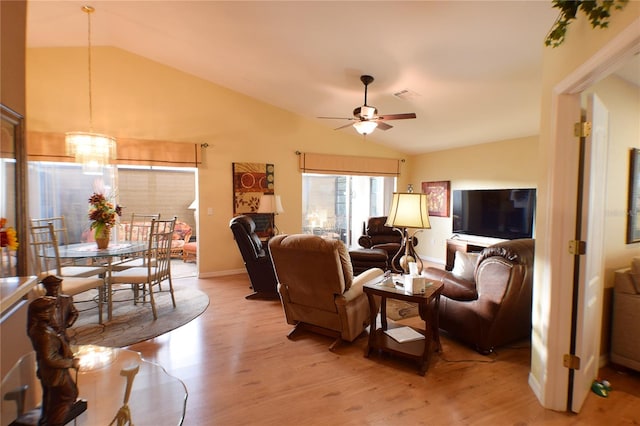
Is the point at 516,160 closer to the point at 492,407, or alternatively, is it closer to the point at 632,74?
the point at 632,74

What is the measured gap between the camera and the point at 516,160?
4.88 meters

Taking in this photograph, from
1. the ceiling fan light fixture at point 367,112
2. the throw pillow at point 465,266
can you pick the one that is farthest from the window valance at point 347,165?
the throw pillow at point 465,266

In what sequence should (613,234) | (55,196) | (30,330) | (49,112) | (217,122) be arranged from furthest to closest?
(217,122), (55,196), (49,112), (613,234), (30,330)

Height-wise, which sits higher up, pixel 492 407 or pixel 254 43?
pixel 254 43

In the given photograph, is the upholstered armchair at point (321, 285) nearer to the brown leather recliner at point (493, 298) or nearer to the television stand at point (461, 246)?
the brown leather recliner at point (493, 298)

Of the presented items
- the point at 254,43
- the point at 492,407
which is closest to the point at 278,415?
the point at 492,407

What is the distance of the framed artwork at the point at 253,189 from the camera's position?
525 centimetres

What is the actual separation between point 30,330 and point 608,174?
3441 millimetres

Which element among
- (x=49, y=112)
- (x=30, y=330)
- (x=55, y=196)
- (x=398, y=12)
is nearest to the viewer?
(x=30, y=330)

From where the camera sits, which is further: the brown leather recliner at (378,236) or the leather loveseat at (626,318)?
the brown leather recliner at (378,236)

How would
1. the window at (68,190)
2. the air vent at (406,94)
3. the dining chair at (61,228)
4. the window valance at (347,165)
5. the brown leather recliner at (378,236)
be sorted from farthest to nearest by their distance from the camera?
the window valance at (347,165)
the brown leather recliner at (378,236)
the window at (68,190)
the air vent at (406,94)
the dining chair at (61,228)

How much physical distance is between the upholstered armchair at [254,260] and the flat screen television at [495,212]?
3707 millimetres

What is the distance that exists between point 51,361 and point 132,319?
261 centimetres

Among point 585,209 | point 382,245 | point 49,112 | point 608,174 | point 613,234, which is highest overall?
point 49,112
